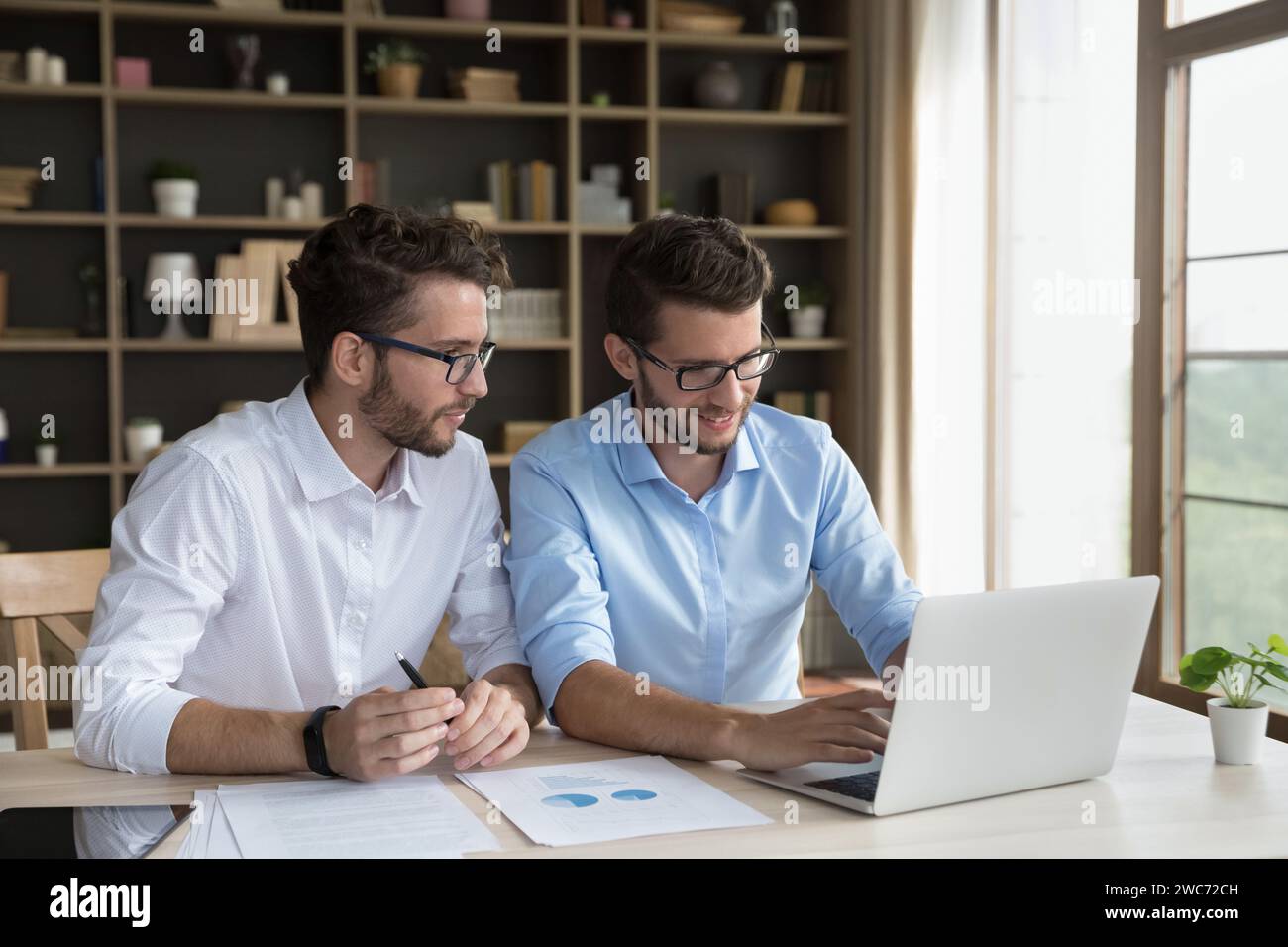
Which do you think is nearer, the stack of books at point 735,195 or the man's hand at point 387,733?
the man's hand at point 387,733

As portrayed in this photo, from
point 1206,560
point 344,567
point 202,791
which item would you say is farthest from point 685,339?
point 1206,560

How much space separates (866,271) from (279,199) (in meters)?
2.25

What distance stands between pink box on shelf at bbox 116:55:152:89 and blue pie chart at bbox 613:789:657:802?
4003mm

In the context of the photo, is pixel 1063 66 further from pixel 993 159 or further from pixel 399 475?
pixel 399 475

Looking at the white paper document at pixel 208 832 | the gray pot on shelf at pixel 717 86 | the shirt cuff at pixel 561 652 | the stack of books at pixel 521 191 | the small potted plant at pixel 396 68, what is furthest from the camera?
the gray pot on shelf at pixel 717 86

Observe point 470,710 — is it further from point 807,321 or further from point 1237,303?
point 807,321

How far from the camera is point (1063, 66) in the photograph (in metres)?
4.25

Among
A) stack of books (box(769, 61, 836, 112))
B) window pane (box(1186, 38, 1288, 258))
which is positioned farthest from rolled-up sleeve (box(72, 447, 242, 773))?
stack of books (box(769, 61, 836, 112))

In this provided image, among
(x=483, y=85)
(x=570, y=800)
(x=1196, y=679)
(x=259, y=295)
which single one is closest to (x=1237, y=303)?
(x=1196, y=679)

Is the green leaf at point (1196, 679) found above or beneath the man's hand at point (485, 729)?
above

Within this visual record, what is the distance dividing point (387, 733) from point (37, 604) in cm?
82

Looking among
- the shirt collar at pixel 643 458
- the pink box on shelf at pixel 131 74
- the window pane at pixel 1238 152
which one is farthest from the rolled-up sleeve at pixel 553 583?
the pink box on shelf at pixel 131 74

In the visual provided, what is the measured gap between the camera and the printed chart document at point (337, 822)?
1.20 meters

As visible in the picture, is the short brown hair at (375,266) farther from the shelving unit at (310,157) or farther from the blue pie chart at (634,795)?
the shelving unit at (310,157)
